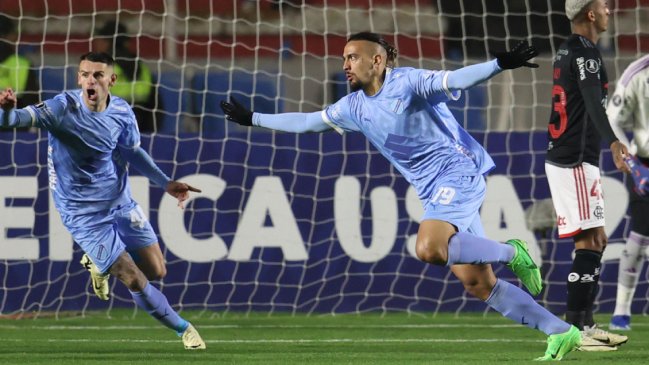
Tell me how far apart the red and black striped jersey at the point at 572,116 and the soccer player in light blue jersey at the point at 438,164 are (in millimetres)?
756

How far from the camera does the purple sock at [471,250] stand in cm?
615

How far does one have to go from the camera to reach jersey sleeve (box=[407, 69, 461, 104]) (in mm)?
6133

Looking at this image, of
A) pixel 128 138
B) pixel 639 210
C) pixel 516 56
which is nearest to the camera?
pixel 516 56

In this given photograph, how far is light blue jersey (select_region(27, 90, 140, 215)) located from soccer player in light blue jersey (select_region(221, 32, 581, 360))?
148cm

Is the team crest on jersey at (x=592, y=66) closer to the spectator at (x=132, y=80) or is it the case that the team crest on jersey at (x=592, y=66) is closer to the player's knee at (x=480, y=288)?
the player's knee at (x=480, y=288)

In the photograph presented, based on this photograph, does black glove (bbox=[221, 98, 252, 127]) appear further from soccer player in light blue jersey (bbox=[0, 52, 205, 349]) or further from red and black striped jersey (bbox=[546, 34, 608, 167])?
red and black striped jersey (bbox=[546, 34, 608, 167])

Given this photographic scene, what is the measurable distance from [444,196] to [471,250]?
0.34 meters

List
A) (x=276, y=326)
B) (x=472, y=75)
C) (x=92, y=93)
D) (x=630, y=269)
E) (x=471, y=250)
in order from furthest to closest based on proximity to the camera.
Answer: (x=276, y=326) → (x=630, y=269) → (x=92, y=93) → (x=471, y=250) → (x=472, y=75)

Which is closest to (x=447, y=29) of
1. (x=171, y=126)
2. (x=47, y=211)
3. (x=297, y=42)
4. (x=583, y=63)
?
(x=297, y=42)

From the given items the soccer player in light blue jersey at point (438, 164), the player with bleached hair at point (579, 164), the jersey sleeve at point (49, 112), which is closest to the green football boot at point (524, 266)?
the soccer player in light blue jersey at point (438, 164)

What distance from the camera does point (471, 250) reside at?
618 cm

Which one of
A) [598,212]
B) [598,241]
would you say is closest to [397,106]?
[598,212]

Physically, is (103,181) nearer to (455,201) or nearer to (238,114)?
(238,114)

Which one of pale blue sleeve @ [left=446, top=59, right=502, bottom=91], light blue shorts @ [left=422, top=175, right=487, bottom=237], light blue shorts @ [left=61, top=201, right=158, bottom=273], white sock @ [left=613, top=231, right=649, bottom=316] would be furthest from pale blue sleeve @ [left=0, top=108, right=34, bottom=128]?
white sock @ [left=613, top=231, right=649, bottom=316]
